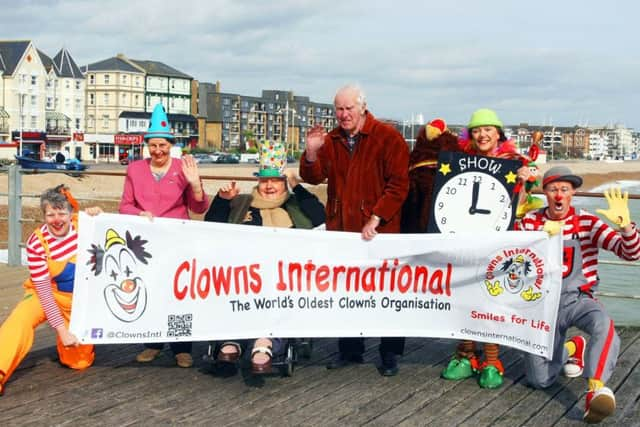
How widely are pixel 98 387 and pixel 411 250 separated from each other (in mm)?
1943

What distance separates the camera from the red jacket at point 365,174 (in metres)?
4.25

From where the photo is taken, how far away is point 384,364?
455 cm

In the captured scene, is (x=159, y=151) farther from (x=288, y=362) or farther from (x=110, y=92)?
(x=110, y=92)

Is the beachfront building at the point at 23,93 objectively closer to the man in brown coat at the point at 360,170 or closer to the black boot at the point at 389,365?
the man in brown coat at the point at 360,170

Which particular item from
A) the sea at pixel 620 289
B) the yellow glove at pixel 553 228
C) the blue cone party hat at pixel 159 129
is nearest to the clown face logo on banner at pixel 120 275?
the blue cone party hat at pixel 159 129

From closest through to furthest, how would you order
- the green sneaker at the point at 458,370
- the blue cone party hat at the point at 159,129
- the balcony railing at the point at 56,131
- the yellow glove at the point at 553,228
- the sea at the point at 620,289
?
the yellow glove at the point at 553,228, the green sneaker at the point at 458,370, the blue cone party hat at the point at 159,129, the sea at the point at 620,289, the balcony railing at the point at 56,131

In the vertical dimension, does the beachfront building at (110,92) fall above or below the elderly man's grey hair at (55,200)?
above

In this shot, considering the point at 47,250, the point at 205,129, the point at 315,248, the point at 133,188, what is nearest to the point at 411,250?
A: the point at 315,248

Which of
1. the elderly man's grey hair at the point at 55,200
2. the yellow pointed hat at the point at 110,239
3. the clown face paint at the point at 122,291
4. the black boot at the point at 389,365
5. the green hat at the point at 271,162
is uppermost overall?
the green hat at the point at 271,162

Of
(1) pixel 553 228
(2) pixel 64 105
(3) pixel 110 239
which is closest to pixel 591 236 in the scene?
(1) pixel 553 228

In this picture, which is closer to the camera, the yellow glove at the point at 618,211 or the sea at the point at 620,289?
the yellow glove at the point at 618,211

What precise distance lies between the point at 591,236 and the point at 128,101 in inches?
3531

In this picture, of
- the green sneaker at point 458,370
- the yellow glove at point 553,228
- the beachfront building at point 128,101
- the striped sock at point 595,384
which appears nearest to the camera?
the striped sock at point 595,384

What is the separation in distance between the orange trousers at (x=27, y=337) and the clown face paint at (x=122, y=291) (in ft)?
1.27
